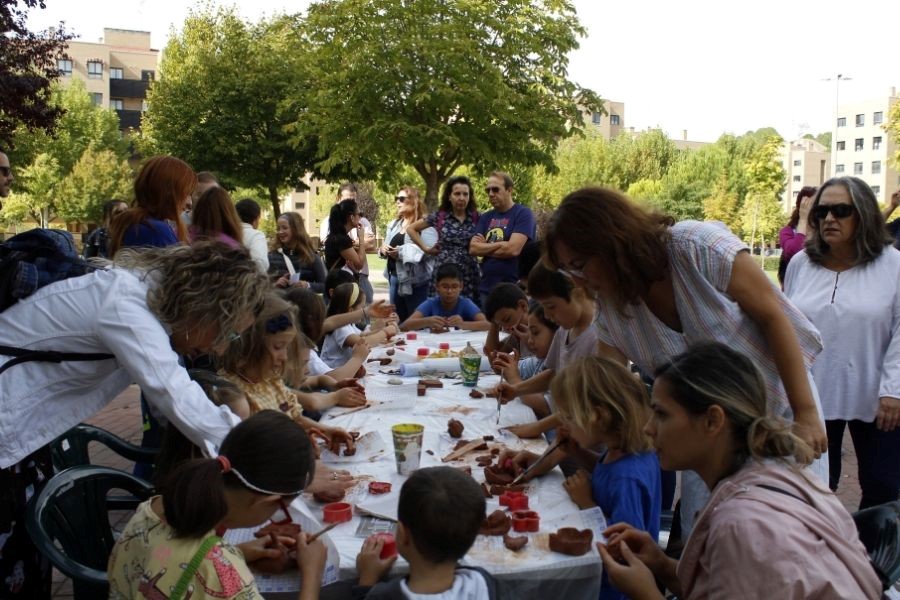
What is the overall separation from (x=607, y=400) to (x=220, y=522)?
1.27 metres

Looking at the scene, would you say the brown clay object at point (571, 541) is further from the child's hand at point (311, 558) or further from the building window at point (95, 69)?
the building window at point (95, 69)

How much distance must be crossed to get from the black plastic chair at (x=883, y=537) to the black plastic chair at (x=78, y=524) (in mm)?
2064

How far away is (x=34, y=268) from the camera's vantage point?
2248mm

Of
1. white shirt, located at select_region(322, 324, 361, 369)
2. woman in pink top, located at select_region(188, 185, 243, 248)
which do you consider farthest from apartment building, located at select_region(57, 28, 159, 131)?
white shirt, located at select_region(322, 324, 361, 369)

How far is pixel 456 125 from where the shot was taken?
13.5 meters

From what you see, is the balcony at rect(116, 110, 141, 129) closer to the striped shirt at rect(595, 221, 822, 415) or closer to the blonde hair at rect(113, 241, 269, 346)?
the blonde hair at rect(113, 241, 269, 346)

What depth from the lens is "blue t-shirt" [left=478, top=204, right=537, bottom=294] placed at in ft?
21.8

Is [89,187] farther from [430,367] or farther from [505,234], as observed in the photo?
[430,367]

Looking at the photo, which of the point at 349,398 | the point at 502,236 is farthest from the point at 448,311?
the point at 349,398

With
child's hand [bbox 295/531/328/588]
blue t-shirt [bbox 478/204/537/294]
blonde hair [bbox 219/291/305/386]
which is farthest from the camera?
blue t-shirt [bbox 478/204/537/294]

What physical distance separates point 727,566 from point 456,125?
12451mm

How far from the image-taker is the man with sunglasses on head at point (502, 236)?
652cm

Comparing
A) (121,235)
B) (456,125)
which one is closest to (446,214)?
(121,235)

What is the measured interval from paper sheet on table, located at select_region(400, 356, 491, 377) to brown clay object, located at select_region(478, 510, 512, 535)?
2.47m
